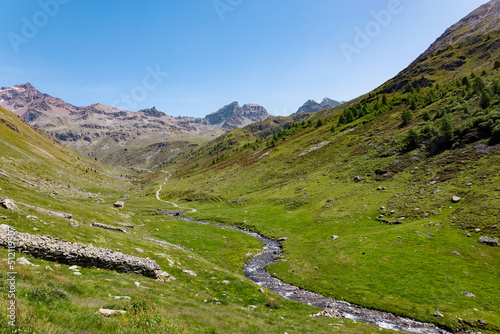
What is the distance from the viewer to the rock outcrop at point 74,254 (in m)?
19.1

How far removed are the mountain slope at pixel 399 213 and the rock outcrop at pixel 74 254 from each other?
2265 cm

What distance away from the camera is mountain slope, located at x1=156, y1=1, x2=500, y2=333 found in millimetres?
29359

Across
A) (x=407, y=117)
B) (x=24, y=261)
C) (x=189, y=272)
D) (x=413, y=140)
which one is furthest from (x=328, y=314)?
(x=407, y=117)

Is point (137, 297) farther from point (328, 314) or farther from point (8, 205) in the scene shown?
point (8, 205)

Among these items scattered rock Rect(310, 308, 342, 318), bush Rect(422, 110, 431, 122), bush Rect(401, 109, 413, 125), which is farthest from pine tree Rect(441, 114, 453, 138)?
scattered rock Rect(310, 308, 342, 318)

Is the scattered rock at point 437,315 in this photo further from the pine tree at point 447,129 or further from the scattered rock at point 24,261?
the pine tree at point 447,129

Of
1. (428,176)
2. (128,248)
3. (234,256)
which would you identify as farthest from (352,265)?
A: (428,176)

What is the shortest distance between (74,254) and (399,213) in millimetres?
57866

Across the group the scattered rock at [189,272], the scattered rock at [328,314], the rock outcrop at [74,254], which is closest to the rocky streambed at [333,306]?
the scattered rock at [328,314]

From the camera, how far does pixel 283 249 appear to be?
48.5 m

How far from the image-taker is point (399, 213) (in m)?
50.6

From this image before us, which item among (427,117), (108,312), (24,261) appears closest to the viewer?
(108,312)

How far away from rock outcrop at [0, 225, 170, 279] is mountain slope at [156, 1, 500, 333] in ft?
74.3

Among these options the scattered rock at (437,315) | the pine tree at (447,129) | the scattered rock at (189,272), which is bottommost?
the scattered rock at (437,315)
